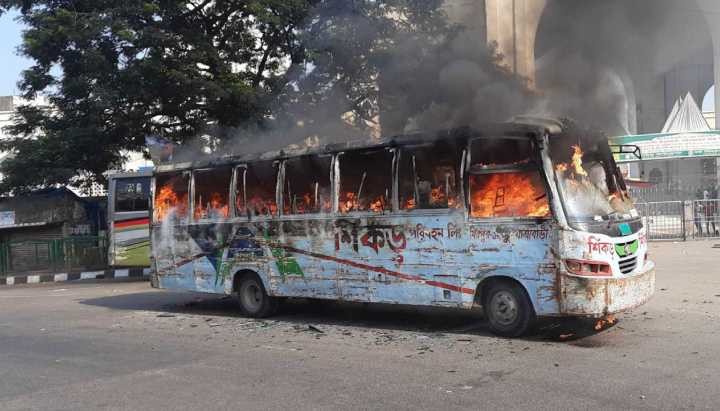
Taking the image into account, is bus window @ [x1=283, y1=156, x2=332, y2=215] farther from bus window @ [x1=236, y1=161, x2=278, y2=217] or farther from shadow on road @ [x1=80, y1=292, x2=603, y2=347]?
shadow on road @ [x1=80, y1=292, x2=603, y2=347]

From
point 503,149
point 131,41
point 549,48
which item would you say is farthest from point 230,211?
point 131,41

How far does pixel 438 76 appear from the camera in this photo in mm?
9836

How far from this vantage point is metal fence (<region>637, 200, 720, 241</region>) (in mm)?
19172

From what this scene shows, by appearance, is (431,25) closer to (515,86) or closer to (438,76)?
(438,76)

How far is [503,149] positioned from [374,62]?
19.8 ft

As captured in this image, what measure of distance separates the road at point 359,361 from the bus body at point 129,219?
23.2 feet

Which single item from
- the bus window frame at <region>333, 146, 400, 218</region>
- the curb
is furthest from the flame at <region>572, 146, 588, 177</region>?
the curb

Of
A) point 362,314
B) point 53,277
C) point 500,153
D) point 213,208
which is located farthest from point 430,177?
point 53,277

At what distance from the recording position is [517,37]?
8203 millimetres

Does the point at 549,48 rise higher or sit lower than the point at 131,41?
lower

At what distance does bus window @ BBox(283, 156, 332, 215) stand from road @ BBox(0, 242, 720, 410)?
153 centimetres

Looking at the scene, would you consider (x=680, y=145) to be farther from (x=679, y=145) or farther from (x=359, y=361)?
(x=359, y=361)

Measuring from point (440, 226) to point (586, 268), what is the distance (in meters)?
1.67

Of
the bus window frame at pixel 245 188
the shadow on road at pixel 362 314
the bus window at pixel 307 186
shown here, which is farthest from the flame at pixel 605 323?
the bus window frame at pixel 245 188
